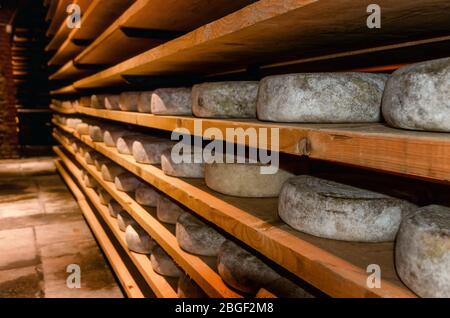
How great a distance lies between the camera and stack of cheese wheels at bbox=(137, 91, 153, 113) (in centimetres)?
260

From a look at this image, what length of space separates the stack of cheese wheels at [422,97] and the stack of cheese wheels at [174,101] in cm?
146

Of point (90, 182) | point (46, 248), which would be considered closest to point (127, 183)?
point (46, 248)

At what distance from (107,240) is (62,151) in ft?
14.8

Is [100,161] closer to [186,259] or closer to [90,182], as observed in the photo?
[90,182]

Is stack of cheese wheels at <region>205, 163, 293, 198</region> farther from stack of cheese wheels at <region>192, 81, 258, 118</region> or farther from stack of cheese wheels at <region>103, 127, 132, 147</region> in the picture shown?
stack of cheese wheels at <region>103, 127, 132, 147</region>

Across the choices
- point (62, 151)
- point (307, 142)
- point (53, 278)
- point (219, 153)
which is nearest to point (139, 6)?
point (219, 153)

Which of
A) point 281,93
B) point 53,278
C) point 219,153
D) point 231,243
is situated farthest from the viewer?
point 53,278

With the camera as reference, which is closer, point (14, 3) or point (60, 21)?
point (60, 21)

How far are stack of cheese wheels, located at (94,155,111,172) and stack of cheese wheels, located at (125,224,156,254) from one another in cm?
112

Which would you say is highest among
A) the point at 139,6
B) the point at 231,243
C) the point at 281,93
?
the point at 139,6

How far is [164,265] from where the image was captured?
95.2 inches

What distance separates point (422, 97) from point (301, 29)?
1.65ft

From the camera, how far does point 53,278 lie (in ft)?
10.6
